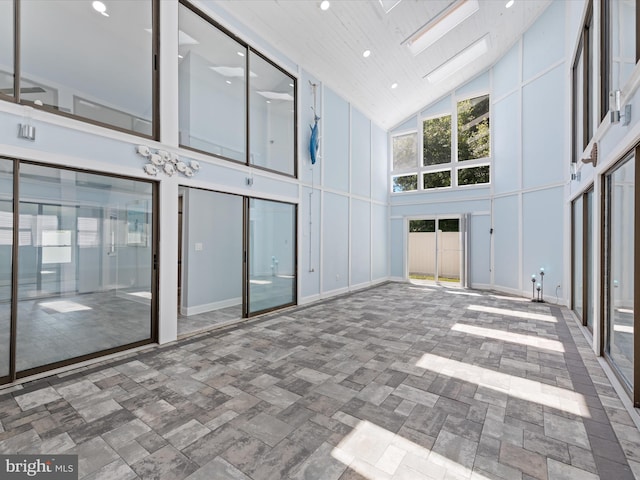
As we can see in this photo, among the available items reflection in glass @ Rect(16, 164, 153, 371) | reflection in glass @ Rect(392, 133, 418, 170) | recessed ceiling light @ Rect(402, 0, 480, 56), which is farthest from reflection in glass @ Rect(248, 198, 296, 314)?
reflection in glass @ Rect(392, 133, 418, 170)

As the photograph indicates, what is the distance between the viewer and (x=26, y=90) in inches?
117

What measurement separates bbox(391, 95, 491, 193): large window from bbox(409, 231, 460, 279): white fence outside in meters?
1.49

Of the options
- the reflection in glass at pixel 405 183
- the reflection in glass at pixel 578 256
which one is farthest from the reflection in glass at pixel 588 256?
the reflection in glass at pixel 405 183

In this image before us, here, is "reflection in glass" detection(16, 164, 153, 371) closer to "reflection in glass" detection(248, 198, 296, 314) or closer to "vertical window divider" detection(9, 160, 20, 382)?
"vertical window divider" detection(9, 160, 20, 382)

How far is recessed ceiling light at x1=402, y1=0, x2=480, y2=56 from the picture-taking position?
585 cm

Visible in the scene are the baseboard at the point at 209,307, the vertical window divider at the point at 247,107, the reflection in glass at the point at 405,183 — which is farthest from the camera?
the reflection in glass at the point at 405,183

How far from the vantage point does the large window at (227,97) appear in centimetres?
466

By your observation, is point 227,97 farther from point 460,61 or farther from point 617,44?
point 460,61

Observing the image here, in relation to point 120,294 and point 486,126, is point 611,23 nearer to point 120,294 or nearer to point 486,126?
point 486,126

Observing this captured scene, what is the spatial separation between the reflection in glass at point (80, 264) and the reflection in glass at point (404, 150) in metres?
8.02

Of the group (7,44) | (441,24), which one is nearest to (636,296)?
(7,44)

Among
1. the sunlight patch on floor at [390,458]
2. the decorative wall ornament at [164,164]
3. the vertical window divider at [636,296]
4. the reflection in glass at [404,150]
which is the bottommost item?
the sunlight patch on floor at [390,458]

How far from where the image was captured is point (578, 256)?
17.8 feet

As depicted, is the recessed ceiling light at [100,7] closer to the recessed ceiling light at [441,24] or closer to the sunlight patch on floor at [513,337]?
the recessed ceiling light at [441,24]
